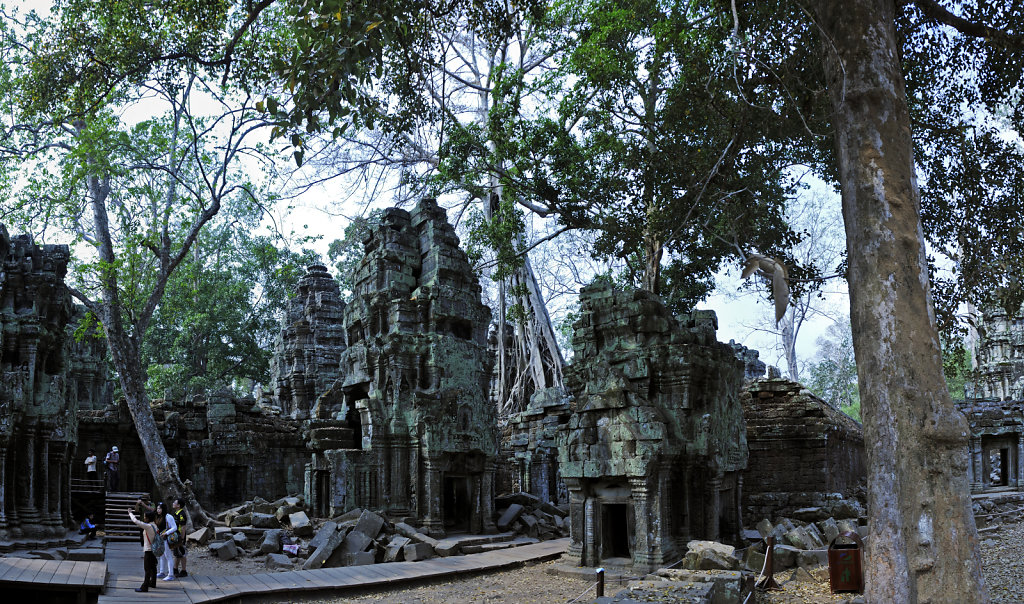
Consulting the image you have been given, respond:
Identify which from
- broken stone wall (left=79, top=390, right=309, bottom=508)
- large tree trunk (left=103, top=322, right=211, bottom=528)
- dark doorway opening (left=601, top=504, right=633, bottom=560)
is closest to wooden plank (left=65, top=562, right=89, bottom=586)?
large tree trunk (left=103, top=322, right=211, bottom=528)

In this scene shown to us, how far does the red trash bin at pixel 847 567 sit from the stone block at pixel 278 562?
26.0ft

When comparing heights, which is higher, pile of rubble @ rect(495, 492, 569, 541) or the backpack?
the backpack

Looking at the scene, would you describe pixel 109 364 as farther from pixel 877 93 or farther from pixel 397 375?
pixel 877 93

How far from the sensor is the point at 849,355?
43.8 metres

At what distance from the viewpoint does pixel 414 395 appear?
15.2 meters

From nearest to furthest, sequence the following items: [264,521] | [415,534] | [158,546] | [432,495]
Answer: [158,546]
[415,534]
[264,521]
[432,495]

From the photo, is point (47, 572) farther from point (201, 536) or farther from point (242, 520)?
point (242, 520)

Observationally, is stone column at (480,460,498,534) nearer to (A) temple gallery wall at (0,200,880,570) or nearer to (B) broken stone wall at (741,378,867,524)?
(A) temple gallery wall at (0,200,880,570)

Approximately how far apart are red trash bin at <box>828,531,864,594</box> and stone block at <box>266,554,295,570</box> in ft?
26.0

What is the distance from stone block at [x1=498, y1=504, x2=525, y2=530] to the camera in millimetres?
15773

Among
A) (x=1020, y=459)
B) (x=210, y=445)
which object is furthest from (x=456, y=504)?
(x=1020, y=459)

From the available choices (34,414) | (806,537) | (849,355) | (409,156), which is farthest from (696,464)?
(849,355)

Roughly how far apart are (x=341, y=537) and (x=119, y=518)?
6.84 meters

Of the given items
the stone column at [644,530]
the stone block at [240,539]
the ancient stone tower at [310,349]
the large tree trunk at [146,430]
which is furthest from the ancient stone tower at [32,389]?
the ancient stone tower at [310,349]
